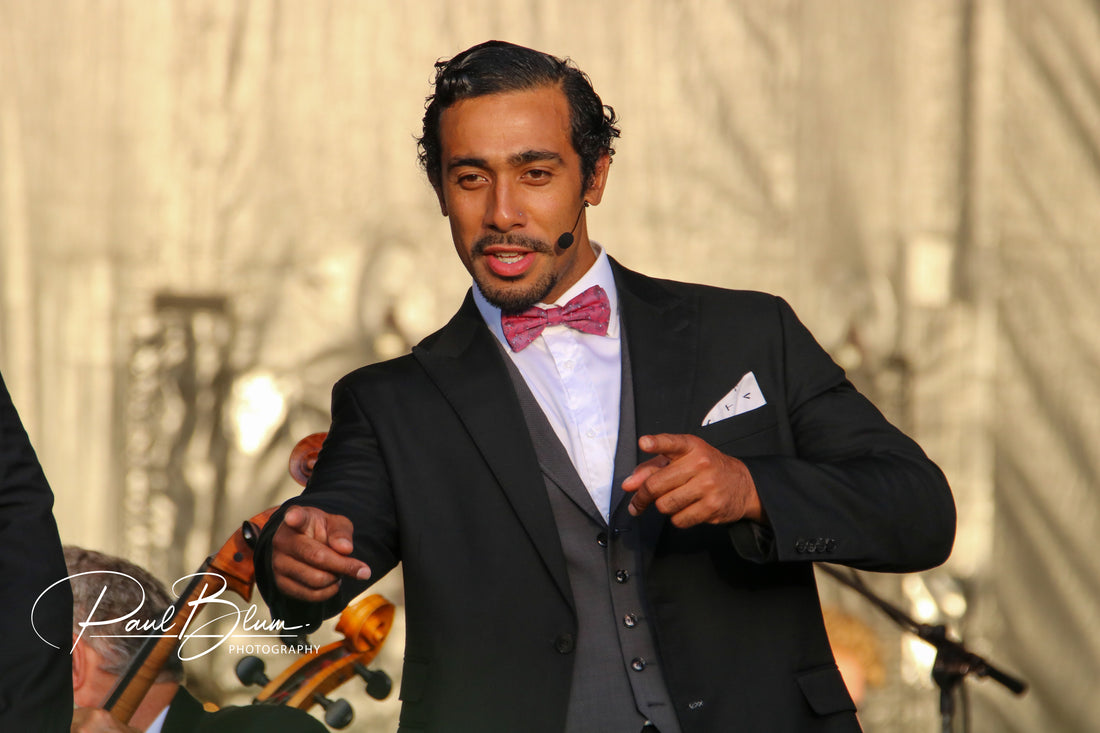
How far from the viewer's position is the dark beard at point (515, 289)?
6.14 ft

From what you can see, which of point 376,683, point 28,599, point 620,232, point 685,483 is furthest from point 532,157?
point 620,232

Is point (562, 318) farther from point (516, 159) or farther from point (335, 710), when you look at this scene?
point (335, 710)

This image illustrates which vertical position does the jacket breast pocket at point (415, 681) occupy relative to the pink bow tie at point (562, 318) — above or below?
below

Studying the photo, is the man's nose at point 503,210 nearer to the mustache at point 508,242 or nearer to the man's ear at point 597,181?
the mustache at point 508,242

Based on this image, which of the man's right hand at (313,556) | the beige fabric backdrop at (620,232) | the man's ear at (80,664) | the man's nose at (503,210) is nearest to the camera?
the man's right hand at (313,556)

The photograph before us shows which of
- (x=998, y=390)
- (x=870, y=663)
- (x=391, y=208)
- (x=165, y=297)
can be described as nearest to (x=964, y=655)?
(x=870, y=663)

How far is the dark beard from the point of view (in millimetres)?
1870

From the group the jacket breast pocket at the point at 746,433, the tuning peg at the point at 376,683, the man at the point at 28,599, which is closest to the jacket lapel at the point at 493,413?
the jacket breast pocket at the point at 746,433

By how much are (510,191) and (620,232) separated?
66.9 inches

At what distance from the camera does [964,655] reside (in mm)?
2469

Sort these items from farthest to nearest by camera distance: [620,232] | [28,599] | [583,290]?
[620,232] < [583,290] < [28,599]

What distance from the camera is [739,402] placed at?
177 cm

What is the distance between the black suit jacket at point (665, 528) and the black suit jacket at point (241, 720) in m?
0.63

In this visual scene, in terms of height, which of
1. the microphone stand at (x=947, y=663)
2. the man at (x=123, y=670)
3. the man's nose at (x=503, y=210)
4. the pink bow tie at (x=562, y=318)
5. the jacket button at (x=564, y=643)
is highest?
the man's nose at (x=503, y=210)
